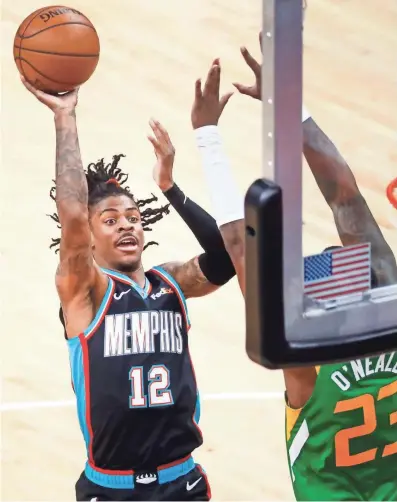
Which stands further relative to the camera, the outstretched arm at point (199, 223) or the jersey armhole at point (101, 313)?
the outstretched arm at point (199, 223)

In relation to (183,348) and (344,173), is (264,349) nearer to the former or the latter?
(344,173)

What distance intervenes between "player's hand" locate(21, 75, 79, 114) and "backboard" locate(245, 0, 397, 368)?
1.13 meters

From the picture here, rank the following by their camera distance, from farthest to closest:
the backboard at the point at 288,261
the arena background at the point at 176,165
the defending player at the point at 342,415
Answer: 1. the arena background at the point at 176,165
2. the defending player at the point at 342,415
3. the backboard at the point at 288,261

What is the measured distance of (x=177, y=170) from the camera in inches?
216

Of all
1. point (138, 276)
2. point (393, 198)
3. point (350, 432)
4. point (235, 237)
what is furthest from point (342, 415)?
point (138, 276)

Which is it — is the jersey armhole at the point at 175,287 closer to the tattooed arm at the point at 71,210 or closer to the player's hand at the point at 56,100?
the tattooed arm at the point at 71,210

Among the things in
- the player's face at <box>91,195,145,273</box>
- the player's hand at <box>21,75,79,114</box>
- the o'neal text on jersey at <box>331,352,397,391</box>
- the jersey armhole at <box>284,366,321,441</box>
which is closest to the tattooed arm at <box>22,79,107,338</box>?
the player's hand at <box>21,75,79,114</box>

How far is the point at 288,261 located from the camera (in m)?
2.12

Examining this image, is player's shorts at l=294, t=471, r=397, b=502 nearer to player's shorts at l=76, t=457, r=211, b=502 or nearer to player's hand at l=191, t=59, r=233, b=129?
player's shorts at l=76, t=457, r=211, b=502

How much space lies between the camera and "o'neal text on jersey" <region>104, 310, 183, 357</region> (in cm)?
334

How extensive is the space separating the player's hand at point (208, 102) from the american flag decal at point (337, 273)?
746 mm

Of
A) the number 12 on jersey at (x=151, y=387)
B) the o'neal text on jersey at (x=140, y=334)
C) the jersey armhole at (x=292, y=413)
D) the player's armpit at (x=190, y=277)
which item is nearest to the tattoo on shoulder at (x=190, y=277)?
the player's armpit at (x=190, y=277)

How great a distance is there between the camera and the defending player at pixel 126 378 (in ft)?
10.7

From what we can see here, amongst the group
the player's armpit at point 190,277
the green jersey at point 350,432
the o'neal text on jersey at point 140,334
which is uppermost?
the player's armpit at point 190,277
